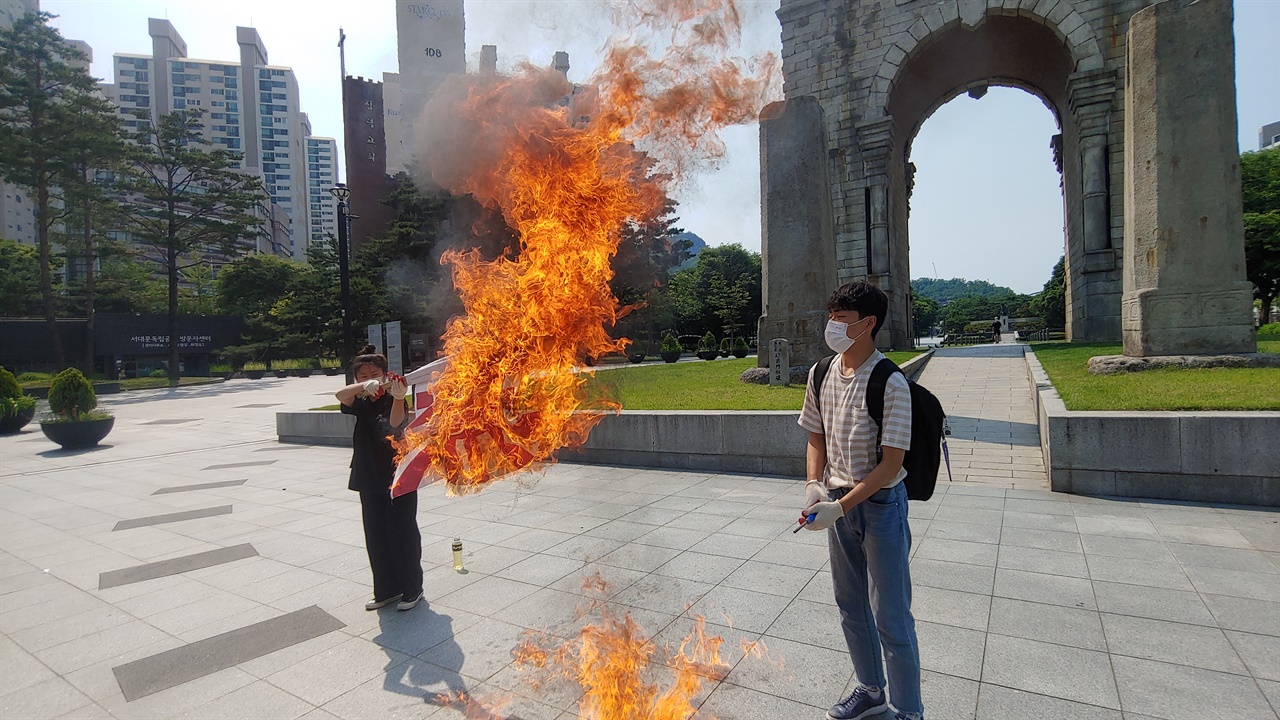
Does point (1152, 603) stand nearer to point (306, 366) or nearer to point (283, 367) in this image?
point (306, 366)

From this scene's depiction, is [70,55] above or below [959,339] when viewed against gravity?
above

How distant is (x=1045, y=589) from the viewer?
175 inches

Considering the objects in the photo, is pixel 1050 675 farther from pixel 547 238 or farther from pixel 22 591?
pixel 22 591

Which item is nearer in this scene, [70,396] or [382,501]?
[382,501]

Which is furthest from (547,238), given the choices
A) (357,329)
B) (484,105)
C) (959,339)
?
(959,339)

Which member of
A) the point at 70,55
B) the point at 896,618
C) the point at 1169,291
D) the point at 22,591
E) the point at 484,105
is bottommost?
the point at 22,591

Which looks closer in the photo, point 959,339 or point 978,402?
point 978,402

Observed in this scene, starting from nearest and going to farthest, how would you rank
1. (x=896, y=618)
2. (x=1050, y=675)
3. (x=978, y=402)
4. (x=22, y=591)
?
(x=896, y=618)
(x=1050, y=675)
(x=22, y=591)
(x=978, y=402)

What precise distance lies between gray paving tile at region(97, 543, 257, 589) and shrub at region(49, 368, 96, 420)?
12863mm

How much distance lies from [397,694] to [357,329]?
33.8 m

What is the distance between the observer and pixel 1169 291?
9914 mm

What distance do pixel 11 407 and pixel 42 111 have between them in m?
27.0

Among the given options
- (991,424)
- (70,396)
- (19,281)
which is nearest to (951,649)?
(991,424)

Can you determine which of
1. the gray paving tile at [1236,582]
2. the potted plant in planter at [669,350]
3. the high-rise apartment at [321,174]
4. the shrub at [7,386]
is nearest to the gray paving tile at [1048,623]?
the gray paving tile at [1236,582]
